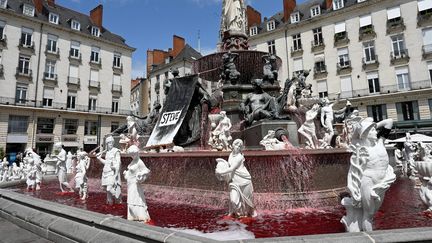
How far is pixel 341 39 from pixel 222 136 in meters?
32.2

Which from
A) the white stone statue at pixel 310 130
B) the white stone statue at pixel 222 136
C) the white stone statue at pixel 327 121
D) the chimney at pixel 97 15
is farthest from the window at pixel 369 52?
the chimney at pixel 97 15

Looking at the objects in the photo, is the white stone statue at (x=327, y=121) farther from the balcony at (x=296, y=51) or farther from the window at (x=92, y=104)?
the window at (x=92, y=104)

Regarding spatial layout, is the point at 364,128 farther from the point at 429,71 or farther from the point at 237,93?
the point at 429,71

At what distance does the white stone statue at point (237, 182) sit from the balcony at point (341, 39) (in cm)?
3479

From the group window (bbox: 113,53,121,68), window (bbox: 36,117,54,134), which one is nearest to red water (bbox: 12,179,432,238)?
window (bbox: 36,117,54,134)

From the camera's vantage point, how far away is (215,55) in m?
11.3

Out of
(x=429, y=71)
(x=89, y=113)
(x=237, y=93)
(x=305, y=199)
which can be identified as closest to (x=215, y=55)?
(x=237, y=93)

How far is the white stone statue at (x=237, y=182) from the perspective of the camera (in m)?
4.51

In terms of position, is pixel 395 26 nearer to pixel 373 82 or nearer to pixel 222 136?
pixel 373 82

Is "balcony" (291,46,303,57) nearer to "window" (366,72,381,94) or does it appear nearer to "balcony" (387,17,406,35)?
"window" (366,72,381,94)

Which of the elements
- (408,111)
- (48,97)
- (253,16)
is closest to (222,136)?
(408,111)

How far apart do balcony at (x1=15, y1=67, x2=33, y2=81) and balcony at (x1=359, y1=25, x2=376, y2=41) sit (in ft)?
131

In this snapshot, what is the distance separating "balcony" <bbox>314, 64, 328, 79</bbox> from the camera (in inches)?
1394

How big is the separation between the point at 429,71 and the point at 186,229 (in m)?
33.7
